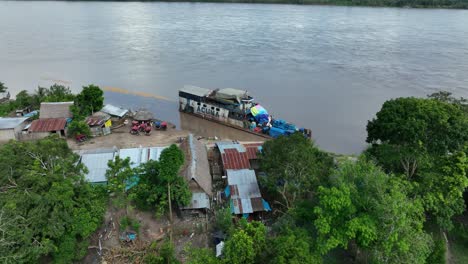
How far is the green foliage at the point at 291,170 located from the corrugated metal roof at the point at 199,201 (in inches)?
113

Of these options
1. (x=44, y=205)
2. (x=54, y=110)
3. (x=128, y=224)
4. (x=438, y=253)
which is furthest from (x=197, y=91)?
(x=438, y=253)

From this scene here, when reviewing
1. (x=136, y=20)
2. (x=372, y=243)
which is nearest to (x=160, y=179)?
(x=372, y=243)

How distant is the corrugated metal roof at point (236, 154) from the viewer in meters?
18.4

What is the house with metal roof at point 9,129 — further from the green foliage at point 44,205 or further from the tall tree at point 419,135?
the tall tree at point 419,135

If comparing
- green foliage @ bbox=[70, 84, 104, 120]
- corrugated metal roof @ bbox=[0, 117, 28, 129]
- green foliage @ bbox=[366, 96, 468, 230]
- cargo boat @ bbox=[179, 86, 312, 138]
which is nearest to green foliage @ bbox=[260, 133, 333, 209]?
green foliage @ bbox=[366, 96, 468, 230]

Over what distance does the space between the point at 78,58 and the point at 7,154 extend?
37.4 meters

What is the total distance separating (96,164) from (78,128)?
6.75m

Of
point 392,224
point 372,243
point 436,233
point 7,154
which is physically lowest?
point 436,233

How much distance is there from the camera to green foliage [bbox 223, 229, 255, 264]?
35.9 feet

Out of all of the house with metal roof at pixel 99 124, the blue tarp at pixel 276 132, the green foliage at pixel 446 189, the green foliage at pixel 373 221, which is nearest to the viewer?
the green foliage at pixel 373 221

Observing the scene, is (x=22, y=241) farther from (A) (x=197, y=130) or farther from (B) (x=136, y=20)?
(B) (x=136, y=20)

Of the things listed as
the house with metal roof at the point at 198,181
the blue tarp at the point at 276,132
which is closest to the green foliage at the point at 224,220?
the house with metal roof at the point at 198,181

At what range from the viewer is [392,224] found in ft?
36.2

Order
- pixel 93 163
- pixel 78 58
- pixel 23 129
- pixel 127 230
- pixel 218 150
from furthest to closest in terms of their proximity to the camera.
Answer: pixel 78 58, pixel 23 129, pixel 218 150, pixel 93 163, pixel 127 230
